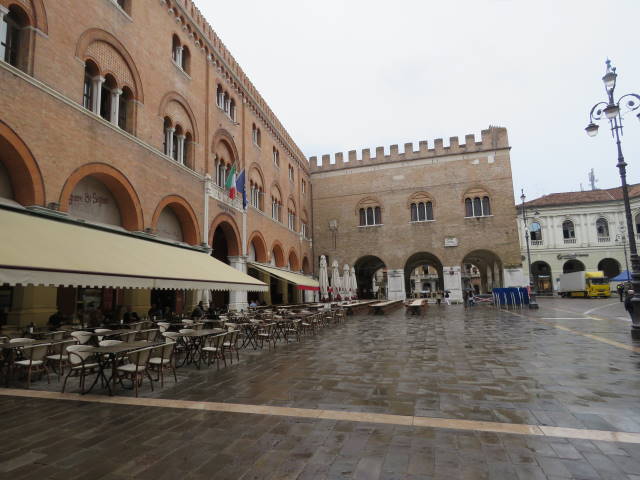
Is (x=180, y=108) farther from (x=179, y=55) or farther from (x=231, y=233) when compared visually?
(x=231, y=233)

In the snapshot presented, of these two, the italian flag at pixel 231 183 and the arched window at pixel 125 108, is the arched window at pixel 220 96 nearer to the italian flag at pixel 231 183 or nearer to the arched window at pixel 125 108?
the italian flag at pixel 231 183

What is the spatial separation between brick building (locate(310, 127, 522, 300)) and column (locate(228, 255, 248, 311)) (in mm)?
13976

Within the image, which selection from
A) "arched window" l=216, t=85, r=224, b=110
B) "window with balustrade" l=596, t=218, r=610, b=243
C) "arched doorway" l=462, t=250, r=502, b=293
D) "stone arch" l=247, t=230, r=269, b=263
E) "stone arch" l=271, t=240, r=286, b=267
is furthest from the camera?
"window with balustrade" l=596, t=218, r=610, b=243

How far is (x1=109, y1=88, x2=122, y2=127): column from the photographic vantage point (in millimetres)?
10852

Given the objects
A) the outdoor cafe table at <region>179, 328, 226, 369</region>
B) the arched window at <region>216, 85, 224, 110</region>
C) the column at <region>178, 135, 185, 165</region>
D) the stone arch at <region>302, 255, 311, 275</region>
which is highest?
the arched window at <region>216, 85, 224, 110</region>

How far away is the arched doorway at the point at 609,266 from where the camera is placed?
38438 mm

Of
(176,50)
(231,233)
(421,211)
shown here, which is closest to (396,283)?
(421,211)

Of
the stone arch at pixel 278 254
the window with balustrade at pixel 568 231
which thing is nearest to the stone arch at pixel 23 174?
the stone arch at pixel 278 254

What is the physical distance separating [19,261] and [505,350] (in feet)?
29.2

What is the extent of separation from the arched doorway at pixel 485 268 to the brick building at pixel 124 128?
19095mm

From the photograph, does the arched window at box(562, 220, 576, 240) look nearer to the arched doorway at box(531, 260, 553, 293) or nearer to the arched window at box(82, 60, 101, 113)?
the arched doorway at box(531, 260, 553, 293)

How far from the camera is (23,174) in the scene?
8094mm

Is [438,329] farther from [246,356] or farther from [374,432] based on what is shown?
[374,432]

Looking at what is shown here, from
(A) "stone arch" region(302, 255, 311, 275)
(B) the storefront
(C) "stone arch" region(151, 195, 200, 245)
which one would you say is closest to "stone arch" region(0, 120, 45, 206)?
(B) the storefront
